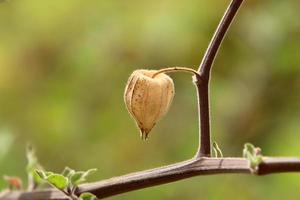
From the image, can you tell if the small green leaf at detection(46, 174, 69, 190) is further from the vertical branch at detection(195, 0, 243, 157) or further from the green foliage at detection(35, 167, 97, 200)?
the vertical branch at detection(195, 0, 243, 157)

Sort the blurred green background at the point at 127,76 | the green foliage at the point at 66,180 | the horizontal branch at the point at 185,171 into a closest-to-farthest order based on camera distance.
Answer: the horizontal branch at the point at 185,171
the green foliage at the point at 66,180
the blurred green background at the point at 127,76

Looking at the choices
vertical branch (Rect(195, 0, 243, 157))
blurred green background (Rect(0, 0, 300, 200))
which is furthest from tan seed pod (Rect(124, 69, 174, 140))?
blurred green background (Rect(0, 0, 300, 200))

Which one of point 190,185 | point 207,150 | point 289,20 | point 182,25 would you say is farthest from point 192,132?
point 207,150

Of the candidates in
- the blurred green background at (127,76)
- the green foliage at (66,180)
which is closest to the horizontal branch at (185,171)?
the green foliage at (66,180)

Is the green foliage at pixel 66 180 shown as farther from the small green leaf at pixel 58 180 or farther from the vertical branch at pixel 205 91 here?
the vertical branch at pixel 205 91

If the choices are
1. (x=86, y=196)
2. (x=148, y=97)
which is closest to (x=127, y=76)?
(x=148, y=97)
